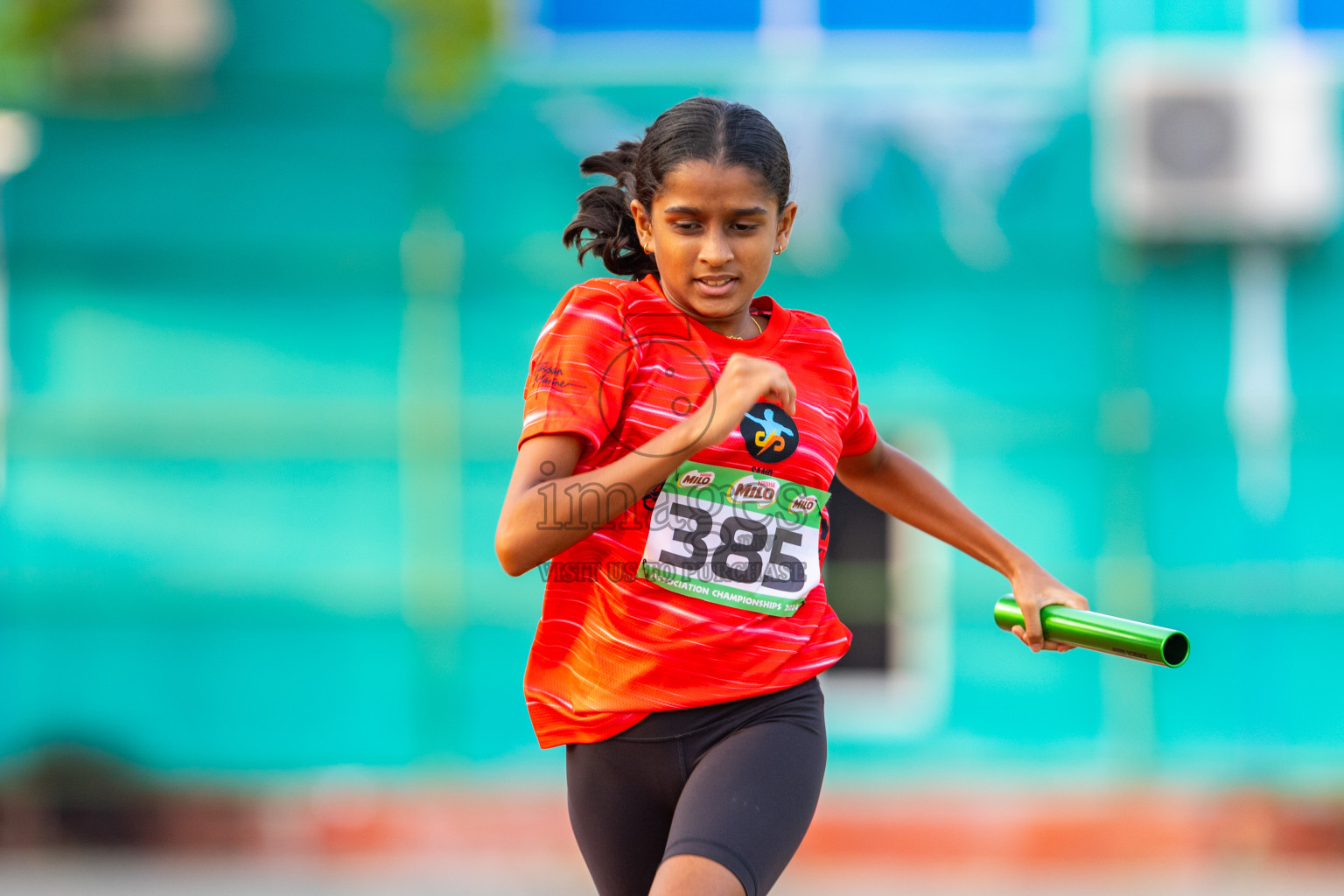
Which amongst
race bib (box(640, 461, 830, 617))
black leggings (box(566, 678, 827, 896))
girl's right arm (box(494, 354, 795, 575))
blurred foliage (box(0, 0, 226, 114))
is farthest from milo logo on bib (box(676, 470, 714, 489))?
blurred foliage (box(0, 0, 226, 114))

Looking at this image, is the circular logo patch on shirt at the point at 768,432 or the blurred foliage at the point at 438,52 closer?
the circular logo patch on shirt at the point at 768,432

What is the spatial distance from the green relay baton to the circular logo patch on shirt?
537 mm

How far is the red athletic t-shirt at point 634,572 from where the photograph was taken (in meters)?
2.14

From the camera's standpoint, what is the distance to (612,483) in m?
1.98

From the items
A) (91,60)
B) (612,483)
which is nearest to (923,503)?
(612,483)

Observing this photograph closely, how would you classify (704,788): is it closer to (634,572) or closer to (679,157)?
Answer: (634,572)

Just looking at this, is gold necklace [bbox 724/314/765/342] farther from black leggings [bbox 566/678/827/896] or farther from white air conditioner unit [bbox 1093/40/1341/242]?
white air conditioner unit [bbox 1093/40/1341/242]

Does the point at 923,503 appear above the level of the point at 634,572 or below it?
above

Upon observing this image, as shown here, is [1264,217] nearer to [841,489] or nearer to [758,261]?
[841,489]

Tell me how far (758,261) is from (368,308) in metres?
5.46

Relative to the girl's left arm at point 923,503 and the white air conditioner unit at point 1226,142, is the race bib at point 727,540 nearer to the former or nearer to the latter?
the girl's left arm at point 923,503

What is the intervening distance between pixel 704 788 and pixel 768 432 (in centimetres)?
55

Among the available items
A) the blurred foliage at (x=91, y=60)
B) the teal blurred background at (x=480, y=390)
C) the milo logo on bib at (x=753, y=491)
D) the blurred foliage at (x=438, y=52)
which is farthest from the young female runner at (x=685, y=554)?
the blurred foliage at (x=91, y=60)

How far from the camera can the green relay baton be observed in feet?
6.95
